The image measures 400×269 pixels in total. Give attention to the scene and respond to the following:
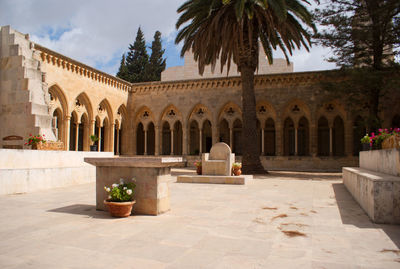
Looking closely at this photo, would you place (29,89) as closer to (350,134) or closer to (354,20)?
(354,20)

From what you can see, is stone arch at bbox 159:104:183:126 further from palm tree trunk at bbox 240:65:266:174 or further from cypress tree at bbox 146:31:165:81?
cypress tree at bbox 146:31:165:81

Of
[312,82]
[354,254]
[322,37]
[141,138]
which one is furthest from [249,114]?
[141,138]

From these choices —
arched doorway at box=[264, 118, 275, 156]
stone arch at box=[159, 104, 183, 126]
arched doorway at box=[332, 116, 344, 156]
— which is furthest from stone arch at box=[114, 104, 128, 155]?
arched doorway at box=[332, 116, 344, 156]

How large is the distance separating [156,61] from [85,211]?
39.6 meters

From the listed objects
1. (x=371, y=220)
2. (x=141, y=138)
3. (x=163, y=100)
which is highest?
(x=163, y=100)

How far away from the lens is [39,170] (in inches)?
343

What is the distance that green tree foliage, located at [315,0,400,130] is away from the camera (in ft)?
52.1

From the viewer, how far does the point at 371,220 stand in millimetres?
5145

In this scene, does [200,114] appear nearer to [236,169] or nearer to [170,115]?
[170,115]

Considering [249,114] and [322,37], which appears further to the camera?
[322,37]

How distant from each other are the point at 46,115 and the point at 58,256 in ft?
31.6

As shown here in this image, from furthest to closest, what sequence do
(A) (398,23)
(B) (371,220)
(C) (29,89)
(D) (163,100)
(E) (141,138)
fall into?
1. (E) (141,138)
2. (D) (163,100)
3. (A) (398,23)
4. (C) (29,89)
5. (B) (371,220)

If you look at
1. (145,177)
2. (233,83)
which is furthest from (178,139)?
(145,177)

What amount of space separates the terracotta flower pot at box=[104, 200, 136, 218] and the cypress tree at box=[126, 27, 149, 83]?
38860 mm
